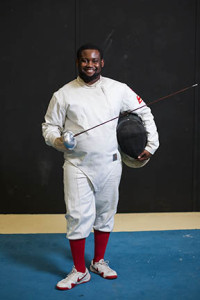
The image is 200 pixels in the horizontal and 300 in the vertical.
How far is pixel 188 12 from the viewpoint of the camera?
143 inches

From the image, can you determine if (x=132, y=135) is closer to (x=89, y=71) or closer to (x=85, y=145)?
(x=85, y=145)

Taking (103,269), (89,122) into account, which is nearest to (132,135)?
(89,122)

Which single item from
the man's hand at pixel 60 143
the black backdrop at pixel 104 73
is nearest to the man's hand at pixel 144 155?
the man's hand at pixel 60 143

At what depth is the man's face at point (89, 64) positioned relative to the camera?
2346 millimetres

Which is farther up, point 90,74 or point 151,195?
point 90,74

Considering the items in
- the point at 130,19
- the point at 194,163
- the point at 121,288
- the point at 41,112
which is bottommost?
the point at 121,288

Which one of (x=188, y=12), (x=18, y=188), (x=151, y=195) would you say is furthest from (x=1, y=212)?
(x=188, y=12)

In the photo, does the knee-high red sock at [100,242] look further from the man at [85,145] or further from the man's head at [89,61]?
the man's head at [89,61]

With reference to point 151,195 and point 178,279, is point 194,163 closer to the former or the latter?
point 151,195

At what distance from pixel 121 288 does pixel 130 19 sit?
229 cm

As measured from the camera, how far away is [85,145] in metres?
2.35

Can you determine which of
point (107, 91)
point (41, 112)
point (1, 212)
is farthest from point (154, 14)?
point (1, 212)

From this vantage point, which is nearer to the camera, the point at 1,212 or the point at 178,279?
the point at 178,279

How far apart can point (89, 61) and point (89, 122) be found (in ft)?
1.11
